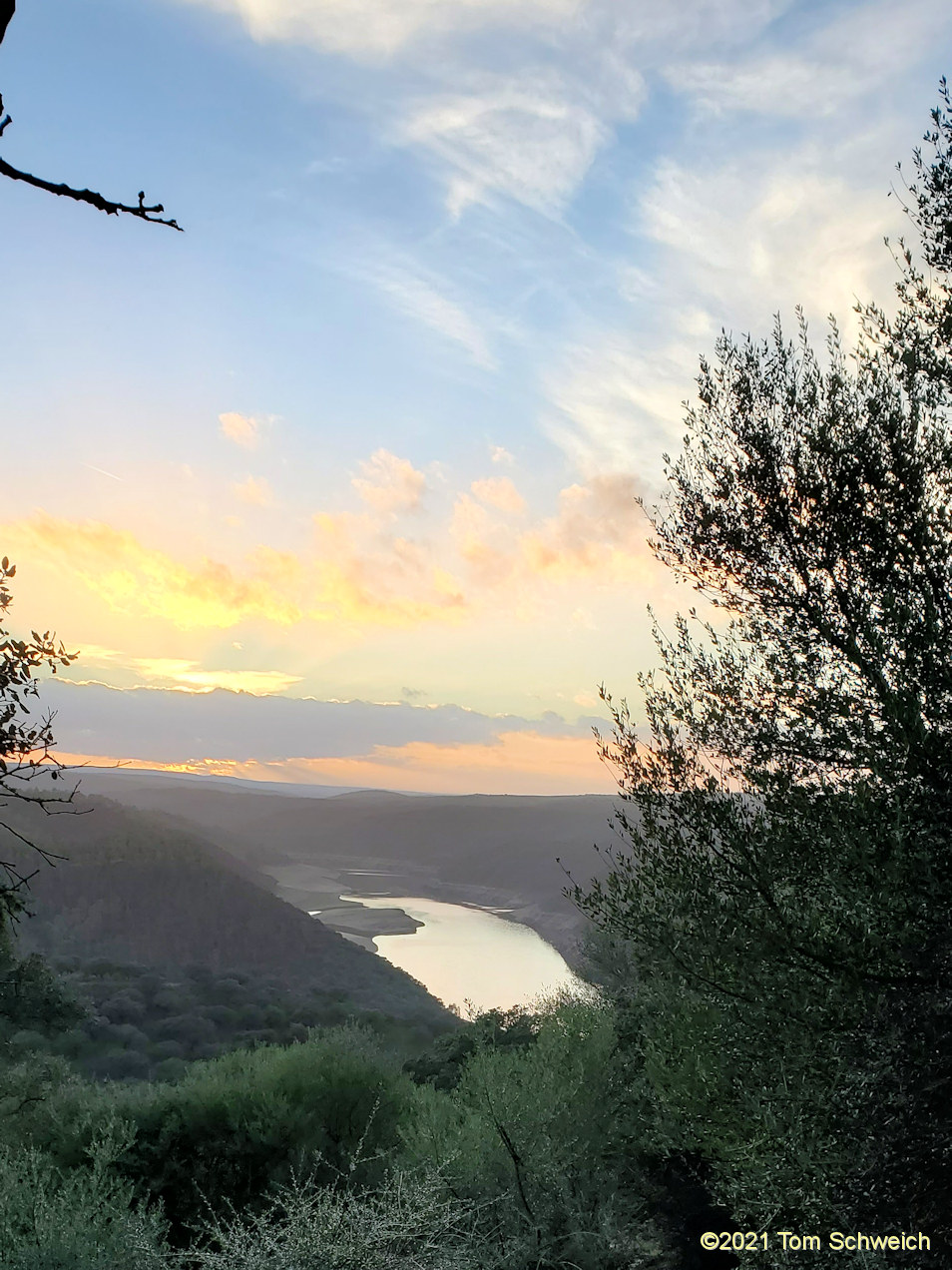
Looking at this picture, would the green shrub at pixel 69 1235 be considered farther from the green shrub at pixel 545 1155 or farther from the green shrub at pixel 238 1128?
the green shrub at pixel 238 1128

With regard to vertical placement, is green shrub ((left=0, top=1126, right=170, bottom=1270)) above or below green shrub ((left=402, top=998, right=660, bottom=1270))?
above


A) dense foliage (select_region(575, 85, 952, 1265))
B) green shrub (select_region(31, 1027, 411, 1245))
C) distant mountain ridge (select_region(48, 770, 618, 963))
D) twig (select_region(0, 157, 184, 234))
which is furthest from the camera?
distant mountain ridge (select_region(48, 770, 618, 963))

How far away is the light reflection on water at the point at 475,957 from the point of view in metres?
73.0

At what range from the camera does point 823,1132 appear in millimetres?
8203

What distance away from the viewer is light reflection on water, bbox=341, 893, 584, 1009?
2874 inches

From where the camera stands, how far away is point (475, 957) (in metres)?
91.4

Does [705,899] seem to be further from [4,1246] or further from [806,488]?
[4,1246]

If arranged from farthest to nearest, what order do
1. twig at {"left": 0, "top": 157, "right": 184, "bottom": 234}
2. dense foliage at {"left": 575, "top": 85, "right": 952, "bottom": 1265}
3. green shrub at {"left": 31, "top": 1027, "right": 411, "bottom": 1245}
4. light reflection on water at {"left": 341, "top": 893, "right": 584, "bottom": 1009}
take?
light reflection on water at {"left": 341, "top": 893, "right": 584, "bottom": 1009}
green shrub at {"left": 31, "top": 1027, "right": 411, "bottom": 1245}
dense foliage at {"left": 575, "top": 85, "right": 952, "bottom": 1265}
twig at {"left": 0, "top": 157, "right": 184, "bottom": 234}

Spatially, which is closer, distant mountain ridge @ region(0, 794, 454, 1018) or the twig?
the twig

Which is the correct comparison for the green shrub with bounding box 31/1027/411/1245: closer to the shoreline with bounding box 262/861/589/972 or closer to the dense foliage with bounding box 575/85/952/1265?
the dense foliage with bounding box 575/85/952/1265

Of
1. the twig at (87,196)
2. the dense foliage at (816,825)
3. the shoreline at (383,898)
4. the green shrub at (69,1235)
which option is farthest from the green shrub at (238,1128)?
the shoreline at (383,898)

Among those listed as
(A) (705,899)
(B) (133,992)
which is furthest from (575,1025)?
(B) (133,992)

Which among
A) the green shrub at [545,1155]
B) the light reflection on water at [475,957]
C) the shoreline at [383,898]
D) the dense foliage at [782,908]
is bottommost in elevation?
the shoreline at [383,898]

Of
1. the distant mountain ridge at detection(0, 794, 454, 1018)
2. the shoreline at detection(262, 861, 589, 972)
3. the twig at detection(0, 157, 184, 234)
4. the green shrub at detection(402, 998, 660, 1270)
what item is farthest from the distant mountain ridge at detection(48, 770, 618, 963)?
the twig at detection(0, 157, 184, 234)
